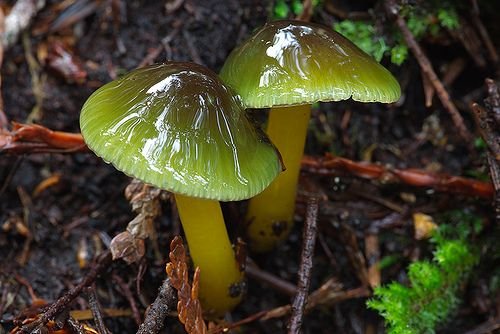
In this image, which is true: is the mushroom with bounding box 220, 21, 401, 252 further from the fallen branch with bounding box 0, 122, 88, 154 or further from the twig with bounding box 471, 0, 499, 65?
the twig with bounding box 471, 0, 499, 65

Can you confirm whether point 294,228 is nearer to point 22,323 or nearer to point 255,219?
point 255,219

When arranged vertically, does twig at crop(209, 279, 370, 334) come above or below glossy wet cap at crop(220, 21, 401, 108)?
below

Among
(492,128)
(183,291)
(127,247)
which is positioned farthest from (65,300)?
(492,128)

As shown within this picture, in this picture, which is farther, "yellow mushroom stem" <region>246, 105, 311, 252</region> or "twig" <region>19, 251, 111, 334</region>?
"yellow mushroom stem" <region>246, 105, 311, 252</region>

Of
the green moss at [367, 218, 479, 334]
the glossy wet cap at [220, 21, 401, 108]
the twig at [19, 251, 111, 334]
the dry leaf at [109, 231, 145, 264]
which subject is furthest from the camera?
the green moss at [367, 218, 479, 334]

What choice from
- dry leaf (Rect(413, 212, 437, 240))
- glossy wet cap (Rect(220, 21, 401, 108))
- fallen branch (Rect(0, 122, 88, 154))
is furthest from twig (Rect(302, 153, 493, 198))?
fallen branch (Rect(0, 122, 88, 154))

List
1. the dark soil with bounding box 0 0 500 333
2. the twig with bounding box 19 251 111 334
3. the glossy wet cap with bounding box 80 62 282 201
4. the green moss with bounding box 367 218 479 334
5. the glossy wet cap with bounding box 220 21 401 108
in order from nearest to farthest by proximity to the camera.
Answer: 1. the glossy wet cap with bounding box 80 62 282 201
2. the glossy wet cap with bounding box 220 21 401 108
3. the twig with bounding box 19 251 111 334
4. the green moss with bounding box 367 218 479 334
5. the dark soil with bounding box 0 0 500 333
